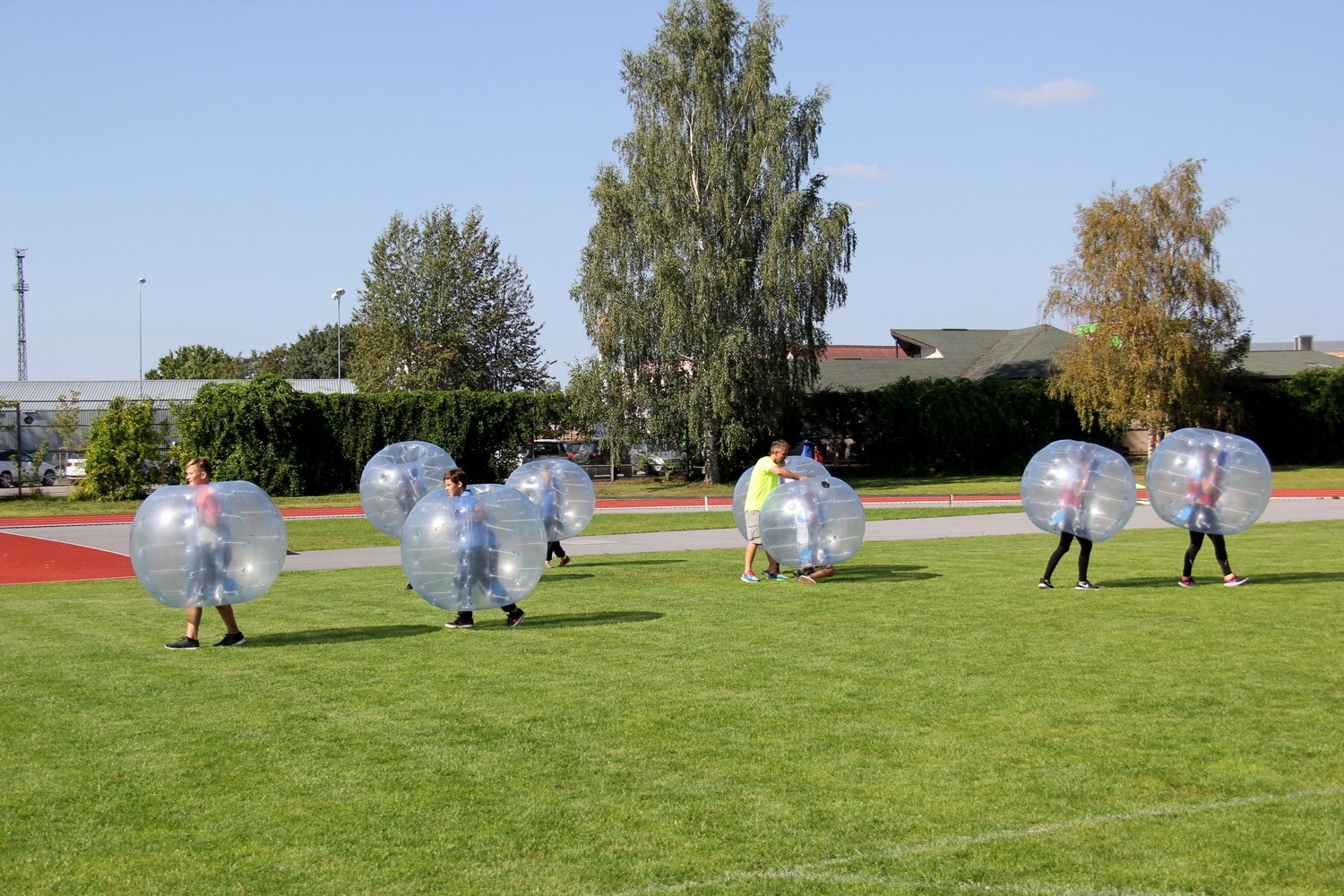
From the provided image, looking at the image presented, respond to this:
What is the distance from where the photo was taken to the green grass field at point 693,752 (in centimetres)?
526

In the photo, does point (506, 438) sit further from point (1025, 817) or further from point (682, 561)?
point (1025, 817)

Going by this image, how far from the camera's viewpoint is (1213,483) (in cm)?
1338

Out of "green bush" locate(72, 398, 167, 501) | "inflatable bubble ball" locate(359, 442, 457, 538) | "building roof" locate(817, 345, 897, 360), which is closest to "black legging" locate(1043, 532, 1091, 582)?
"inflatable bubble ball" locate(359, 442, 457, 538)

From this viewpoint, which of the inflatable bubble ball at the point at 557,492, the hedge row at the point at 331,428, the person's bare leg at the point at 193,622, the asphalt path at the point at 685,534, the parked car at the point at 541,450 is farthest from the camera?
the parked car at the point at 541,450

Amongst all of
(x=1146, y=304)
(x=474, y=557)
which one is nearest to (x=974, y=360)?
(x=1146, y=304)

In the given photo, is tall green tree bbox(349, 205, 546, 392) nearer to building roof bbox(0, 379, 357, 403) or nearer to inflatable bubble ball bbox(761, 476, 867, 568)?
building roof bbox(0, 379, 357, 403)

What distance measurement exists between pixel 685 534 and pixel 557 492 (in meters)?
7.72

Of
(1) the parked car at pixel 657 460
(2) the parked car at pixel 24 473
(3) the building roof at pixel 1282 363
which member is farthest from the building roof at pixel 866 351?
(2) the parked car at pixel 24 473

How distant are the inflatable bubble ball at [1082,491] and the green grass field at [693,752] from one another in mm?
1169

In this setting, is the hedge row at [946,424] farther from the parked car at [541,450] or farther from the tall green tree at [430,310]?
the tall green tree at [430,310]

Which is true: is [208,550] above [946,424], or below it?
below

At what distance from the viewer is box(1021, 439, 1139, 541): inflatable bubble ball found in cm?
1350

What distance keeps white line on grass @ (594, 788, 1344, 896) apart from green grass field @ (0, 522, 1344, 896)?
2cm

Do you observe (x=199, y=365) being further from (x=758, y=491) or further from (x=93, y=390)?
(x=758, y=491)
